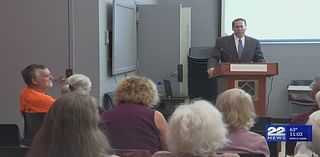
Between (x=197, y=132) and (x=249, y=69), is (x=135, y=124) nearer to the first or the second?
(x=197, y=132)

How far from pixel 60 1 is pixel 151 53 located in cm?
210

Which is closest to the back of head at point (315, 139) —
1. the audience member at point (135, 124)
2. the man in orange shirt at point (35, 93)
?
the audience member at point (135, 124)

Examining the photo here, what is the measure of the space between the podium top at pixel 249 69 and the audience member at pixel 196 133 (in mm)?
2600

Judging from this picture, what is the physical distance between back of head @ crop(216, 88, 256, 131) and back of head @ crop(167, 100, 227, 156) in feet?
2.00

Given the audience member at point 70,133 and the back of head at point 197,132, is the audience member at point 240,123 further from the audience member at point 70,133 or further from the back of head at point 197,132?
the audience member at point 70,133

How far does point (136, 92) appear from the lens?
133 inches

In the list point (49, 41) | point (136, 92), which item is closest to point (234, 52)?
point (49, 41)

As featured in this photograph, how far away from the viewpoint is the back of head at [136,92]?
335cm

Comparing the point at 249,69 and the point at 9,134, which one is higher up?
the point at 249,69

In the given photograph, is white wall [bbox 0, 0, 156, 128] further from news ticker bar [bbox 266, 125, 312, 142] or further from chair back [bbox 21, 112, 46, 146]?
news ticker bar [bbox 266, 125, 312, 142]

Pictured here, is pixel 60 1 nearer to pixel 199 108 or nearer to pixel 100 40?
pixel 100 40

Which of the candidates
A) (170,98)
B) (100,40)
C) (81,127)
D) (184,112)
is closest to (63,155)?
(81,127)

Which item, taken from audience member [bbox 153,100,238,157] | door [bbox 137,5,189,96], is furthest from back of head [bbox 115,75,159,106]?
door [bbox 137,5,189,96]

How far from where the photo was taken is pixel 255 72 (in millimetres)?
4840
